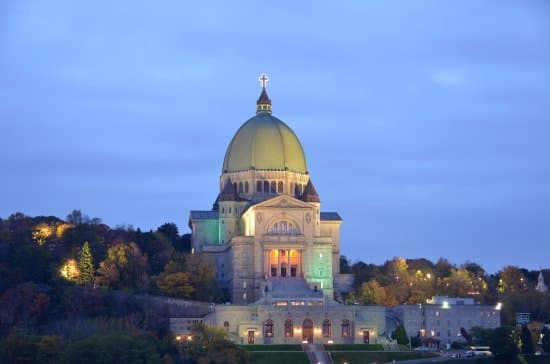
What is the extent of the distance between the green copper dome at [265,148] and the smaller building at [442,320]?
76.7 feet

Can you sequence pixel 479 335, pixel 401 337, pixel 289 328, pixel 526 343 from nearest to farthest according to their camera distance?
pixel 526 343 → pixel 289 328 → pixel 401 337 → pixel 479 335

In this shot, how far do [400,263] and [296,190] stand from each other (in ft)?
42.5

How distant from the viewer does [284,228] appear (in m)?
163

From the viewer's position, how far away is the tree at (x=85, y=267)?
157 meters

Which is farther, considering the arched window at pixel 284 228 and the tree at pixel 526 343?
the arched window at pixel 284 228

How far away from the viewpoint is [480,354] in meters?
145

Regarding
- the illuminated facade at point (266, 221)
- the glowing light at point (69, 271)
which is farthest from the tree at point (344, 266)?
the glowing light at point (69, 271)

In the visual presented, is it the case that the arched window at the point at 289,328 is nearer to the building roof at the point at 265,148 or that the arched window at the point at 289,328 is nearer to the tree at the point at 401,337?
the tree at the point at 401,337

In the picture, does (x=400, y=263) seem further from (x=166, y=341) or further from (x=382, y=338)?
(x=166, y=341)

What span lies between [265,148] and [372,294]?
68.0 feet

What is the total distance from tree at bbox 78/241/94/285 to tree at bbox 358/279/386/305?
2555cm

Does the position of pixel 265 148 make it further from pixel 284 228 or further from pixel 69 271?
pixel 69 271

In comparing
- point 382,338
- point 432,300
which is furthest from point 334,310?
point 432,300

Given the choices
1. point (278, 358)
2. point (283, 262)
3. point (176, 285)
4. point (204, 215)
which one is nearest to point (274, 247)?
point (283, 262)
